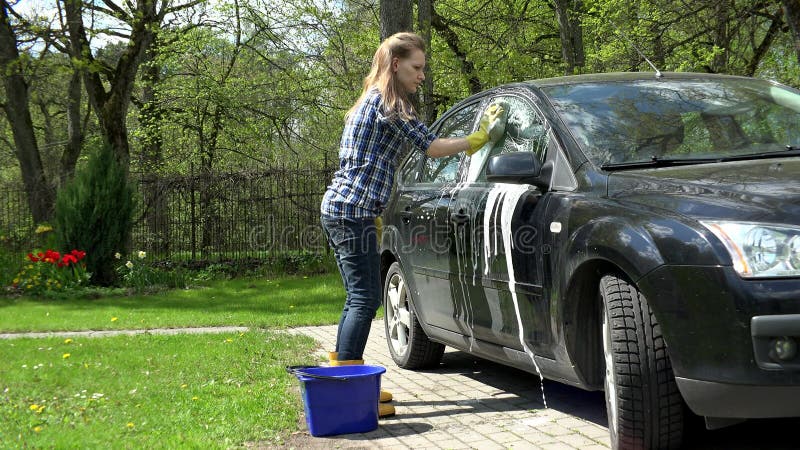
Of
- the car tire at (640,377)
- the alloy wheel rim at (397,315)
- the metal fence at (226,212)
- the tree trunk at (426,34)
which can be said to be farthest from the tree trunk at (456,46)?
the car tire at (640,377)

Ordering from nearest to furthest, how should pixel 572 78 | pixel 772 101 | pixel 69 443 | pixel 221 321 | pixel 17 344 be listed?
pixel 69 443
pixel 772 101
pixel 572 78
pixel 17 344
pixel 221 321

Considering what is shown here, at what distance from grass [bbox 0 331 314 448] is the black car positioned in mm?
1252

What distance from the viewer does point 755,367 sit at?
3154mm

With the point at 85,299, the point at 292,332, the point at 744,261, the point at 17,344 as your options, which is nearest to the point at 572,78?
the point at 744,261

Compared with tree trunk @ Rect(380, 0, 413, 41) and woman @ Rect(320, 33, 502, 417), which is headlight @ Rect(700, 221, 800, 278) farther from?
tree trunk @ Rect(380, 0, 413, 41)

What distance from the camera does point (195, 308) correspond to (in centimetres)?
1157

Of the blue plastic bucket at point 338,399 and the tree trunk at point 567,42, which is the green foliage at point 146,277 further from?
the blue plastic bucket at point 338,399

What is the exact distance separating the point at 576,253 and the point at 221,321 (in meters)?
6.57

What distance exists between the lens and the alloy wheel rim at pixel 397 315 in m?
6.33

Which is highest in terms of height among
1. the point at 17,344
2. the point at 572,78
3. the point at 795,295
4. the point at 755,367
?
the point at 572,78

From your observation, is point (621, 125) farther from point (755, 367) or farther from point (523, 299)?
point (755, 367)

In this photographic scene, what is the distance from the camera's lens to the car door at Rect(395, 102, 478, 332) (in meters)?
5.42

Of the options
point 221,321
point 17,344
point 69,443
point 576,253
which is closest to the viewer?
point 576,253

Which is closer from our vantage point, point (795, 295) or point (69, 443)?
point (795, 295)
